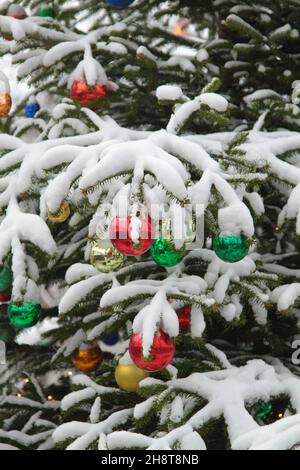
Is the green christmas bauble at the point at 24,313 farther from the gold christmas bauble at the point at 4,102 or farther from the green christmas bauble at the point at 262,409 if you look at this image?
the gold christmas bauble at the point at 4,102

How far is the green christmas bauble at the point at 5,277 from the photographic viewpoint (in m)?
2.70

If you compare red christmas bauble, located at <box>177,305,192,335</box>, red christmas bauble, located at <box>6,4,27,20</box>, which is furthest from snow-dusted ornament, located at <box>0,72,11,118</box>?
red christmas bauble, located at <box>177,305,192,335</box>

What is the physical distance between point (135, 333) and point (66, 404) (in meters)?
0.75

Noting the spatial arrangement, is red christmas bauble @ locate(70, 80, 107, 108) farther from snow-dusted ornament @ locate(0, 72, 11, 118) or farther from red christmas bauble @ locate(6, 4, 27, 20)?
red christmas bauble @ locate(6, 4, 27, 20)

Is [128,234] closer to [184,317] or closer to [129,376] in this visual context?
[184,317]

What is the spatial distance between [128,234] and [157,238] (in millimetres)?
263

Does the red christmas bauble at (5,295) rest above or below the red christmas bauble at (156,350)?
below

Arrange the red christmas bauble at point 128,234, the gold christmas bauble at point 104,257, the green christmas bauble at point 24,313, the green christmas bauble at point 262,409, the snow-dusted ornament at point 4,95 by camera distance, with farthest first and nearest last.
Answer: the snow-dusted ornament at point 4,95 → the green christmas bauble at point 24,313 → the green christmas bauble at point 262,409 → the gold christmas bauble at point 104,257 → the red christmas bauble at point 128,234

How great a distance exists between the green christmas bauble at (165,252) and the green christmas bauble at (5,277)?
794mm

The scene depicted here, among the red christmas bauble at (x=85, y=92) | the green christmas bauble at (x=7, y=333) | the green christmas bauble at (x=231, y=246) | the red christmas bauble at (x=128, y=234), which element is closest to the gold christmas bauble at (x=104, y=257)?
the red christmas bauble at (x=128, y=234)

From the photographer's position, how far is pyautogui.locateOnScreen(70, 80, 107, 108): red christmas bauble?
125 inches
